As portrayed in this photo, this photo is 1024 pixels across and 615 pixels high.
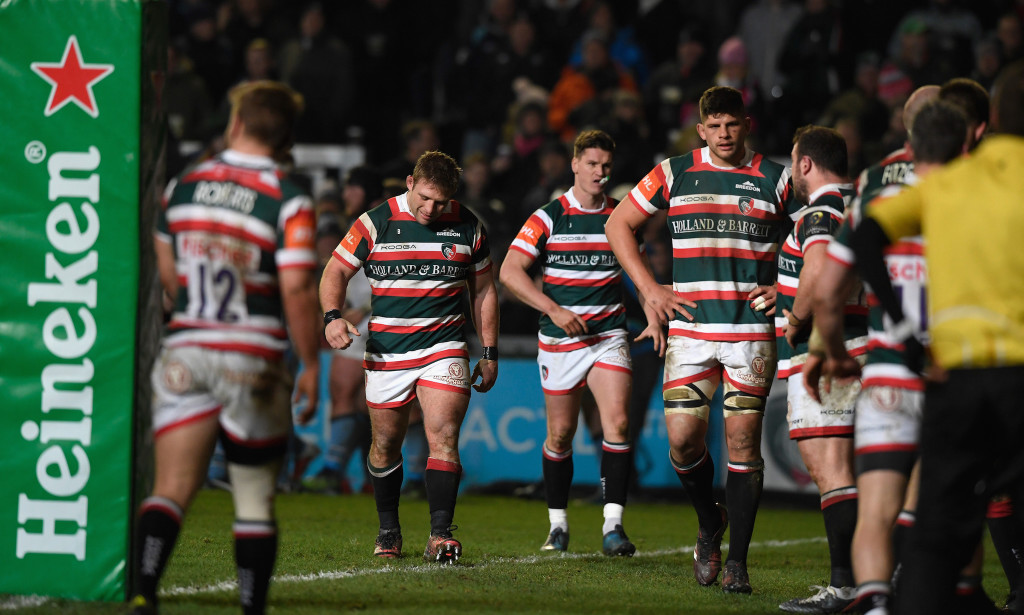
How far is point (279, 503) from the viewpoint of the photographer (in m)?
11.8

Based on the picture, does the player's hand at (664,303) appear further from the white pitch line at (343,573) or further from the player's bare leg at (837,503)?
the white pitch line at (343,573)

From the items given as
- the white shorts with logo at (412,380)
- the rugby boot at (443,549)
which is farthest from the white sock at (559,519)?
the white shorts with logo at (412,380)

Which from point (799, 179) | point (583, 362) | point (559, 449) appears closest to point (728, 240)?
point (799, 179)

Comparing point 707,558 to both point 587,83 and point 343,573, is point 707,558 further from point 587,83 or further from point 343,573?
point 587,83

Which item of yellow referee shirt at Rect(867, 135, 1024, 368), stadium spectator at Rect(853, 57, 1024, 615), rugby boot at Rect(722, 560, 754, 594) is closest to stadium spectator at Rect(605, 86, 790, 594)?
rugby boot at Rect(722, 560, 754, 594)

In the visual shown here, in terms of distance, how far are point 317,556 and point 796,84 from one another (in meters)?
10.1

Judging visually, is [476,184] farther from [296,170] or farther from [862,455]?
[862,455]


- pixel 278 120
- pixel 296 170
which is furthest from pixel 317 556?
pixel 296 170

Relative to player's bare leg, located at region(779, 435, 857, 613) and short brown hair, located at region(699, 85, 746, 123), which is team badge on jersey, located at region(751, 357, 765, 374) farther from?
short brown hair, located at region(699, 85, 746, 123)

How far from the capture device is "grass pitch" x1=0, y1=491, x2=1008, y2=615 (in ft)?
21.0

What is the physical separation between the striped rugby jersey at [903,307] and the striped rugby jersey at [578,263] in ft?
11.8

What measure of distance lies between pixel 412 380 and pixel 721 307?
2.11 m

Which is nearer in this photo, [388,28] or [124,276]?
[124,276]

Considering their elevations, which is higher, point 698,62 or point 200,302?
point 698,62
